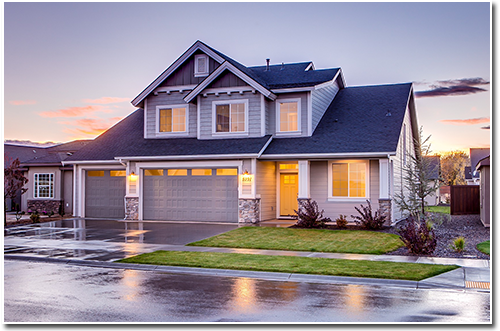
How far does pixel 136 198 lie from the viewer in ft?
77.5

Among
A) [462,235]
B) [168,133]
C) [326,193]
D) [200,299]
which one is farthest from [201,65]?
[200,299]

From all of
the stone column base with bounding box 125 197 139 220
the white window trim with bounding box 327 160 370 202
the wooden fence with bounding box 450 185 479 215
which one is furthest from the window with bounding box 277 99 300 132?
the wooden fence with bounding box 450 185 479 215

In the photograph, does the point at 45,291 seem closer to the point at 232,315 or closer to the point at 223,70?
the point at 232,315

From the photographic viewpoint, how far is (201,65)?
24.2 metres

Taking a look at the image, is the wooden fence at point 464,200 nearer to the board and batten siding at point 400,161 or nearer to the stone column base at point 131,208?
the board and batten siding at point 400,161

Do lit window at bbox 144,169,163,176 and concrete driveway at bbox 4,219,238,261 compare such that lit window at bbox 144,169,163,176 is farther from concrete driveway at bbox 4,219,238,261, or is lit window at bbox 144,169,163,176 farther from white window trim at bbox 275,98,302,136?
white window trim at bbox 275,98,302,136

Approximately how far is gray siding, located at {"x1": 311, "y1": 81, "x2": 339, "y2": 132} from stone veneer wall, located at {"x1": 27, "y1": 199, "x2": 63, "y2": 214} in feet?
51.7

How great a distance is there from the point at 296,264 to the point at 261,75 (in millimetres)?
16145

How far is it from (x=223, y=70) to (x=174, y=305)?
1642 centimetres

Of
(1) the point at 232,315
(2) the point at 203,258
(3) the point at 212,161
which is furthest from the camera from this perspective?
(3) the point at 212,161
